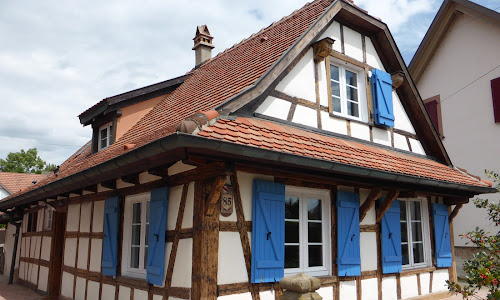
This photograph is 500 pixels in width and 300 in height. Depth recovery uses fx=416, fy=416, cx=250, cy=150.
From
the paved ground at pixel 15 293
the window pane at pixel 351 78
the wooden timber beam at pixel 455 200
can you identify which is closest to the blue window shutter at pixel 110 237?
the paved ground at pixel 15 293

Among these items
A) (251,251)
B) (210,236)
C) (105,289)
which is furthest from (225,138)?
(105,289)

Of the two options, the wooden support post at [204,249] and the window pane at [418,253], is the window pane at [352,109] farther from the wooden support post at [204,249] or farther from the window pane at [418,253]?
the wooden support post at [204,249]

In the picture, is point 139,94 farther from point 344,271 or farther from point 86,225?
point 344,271

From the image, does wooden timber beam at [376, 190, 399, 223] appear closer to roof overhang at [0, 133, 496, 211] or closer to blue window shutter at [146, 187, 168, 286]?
roof overhang at [0, 133, 496, 211]

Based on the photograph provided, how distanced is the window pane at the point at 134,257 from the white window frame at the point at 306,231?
8.07 ft

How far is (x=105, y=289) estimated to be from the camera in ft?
23.3

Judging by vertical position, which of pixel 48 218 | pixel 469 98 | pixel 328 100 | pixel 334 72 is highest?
pixel 469 98

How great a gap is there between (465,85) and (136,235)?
446 inches

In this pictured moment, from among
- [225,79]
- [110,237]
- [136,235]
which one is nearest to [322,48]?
[225,79]

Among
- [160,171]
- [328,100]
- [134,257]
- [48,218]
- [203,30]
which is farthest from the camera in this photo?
[203,30]

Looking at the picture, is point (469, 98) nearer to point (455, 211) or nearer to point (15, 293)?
point (455, 211)

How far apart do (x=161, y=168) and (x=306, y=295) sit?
309cm

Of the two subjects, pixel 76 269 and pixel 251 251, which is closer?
pixel 251 251

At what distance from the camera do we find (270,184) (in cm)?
564
